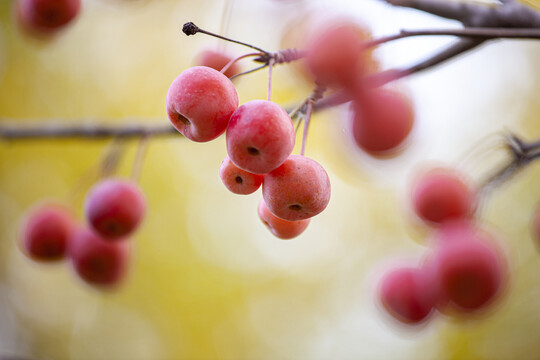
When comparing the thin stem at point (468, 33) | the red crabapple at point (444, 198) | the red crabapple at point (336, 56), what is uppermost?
the thin stem at point (468, 33)

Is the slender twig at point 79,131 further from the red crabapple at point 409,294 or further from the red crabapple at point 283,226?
the red crabapple at point 409,294

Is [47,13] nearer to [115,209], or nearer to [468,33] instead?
[115,209]

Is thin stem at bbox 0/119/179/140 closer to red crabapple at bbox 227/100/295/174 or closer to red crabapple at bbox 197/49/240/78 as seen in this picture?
red crabapple at bbox 197/49/240/78

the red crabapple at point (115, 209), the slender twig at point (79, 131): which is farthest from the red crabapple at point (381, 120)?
the red crabapple at point (115, 209)

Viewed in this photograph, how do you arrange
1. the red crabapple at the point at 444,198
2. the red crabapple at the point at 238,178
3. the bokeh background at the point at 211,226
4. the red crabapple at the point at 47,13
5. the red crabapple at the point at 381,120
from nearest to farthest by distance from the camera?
the red crabapple at the point at 238,178, the red crabapple at the point at 381,120, the red crabapple at the point at 444,198, the red crabapple at the point at 47,13, the bokeh background at the point at 211,226

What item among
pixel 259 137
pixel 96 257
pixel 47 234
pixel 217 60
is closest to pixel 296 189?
pixel 259 137
